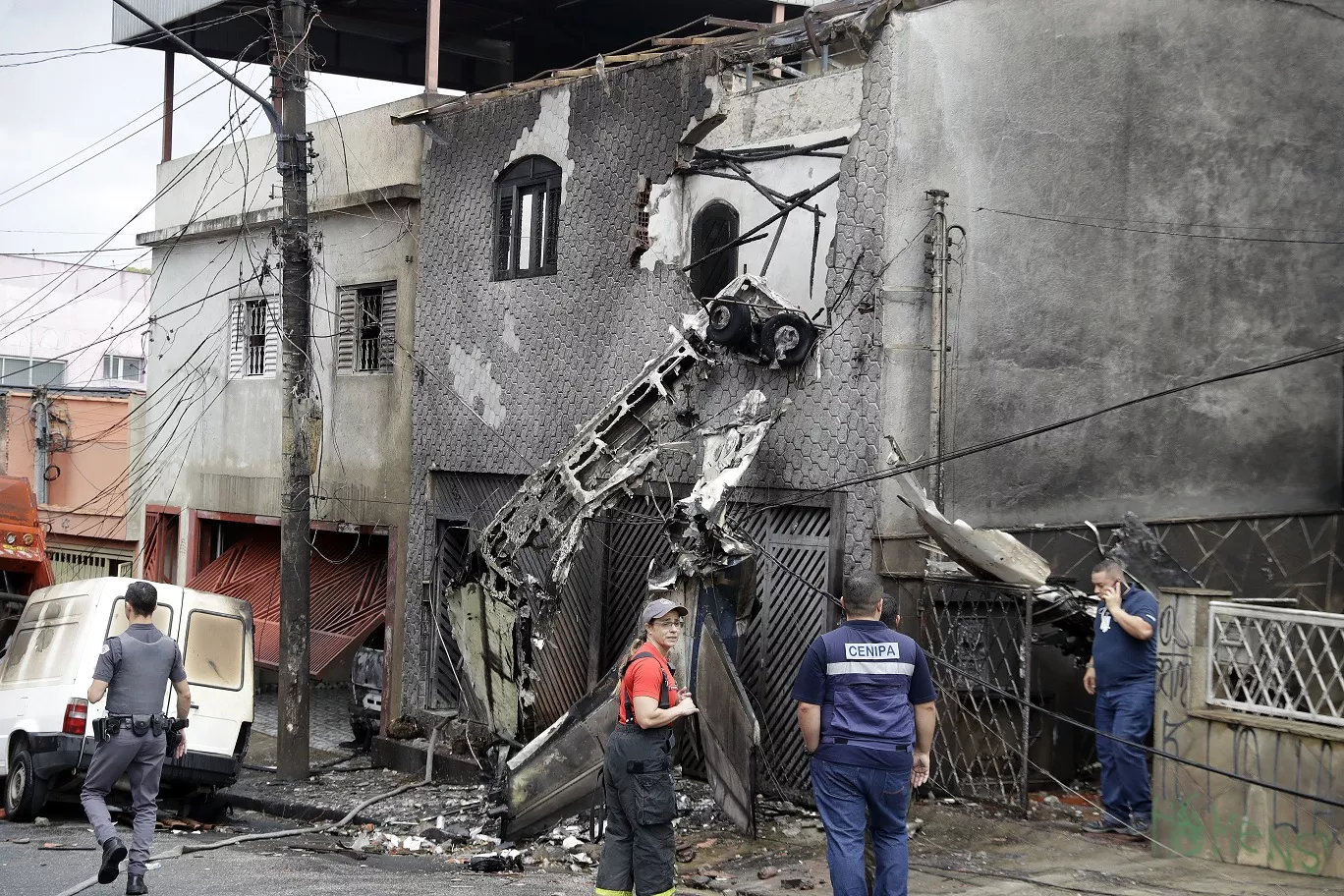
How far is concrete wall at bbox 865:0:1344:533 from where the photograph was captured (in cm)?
1143

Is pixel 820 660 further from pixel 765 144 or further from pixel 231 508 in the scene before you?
pixel 231 508

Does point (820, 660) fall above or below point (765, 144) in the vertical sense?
below

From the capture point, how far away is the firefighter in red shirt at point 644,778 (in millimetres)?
6957

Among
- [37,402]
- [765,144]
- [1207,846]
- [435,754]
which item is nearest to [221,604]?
[435,754]

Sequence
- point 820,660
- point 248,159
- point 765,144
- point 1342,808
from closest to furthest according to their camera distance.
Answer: point 820,660 < point 1342,808 < point 765,144 < point 248,159

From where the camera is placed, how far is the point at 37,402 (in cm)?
2519

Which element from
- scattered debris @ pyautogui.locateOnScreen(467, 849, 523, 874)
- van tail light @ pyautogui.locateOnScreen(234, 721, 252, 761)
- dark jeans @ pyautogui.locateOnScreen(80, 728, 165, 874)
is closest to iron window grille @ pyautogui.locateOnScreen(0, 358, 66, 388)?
van tail light @ pyautogui.locateOnScreen(234, 721, 252, 761)

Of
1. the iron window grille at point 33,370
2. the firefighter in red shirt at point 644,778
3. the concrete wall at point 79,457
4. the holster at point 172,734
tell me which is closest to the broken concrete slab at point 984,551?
the firefighter in red shirt at point 644,778

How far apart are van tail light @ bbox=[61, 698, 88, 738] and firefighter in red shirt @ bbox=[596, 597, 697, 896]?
19.9 ft

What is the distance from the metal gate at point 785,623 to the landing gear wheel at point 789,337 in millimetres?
1290

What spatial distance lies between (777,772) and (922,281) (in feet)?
13.8

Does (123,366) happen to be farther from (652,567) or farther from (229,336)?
(652,567)

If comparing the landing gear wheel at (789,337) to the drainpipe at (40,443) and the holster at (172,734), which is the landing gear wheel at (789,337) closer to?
the holster at (172,734)

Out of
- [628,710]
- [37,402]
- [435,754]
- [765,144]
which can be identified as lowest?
[435,754]
